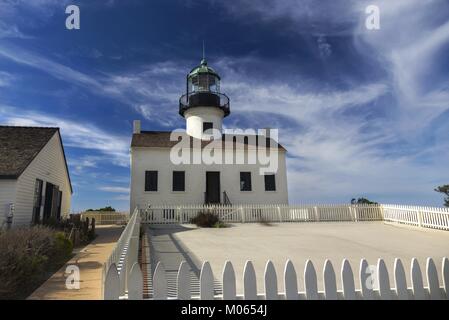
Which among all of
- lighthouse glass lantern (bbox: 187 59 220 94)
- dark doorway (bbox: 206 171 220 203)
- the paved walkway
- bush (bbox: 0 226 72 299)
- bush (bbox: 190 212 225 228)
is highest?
lighthouse glass lantern (bbox: 187 59 220 94)

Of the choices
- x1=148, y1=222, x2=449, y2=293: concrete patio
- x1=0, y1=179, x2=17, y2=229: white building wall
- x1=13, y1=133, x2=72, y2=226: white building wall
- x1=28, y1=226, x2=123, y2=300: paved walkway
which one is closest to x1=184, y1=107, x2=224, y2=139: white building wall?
x1=13, y1=133, x2=72, y2=226: white building wall

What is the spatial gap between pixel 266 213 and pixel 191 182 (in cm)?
578

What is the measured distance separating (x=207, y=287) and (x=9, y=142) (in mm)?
13335

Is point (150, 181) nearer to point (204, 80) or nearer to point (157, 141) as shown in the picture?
point (157, 141)

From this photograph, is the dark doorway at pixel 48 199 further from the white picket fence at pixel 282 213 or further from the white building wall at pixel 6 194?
the white picket fence at pixel 282 213

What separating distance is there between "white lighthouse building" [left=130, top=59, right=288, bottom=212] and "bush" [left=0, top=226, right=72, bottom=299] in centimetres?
1167

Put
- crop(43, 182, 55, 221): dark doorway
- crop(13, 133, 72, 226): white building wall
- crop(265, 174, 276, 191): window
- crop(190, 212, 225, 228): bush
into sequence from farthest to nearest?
crop(265, 174, 276, 191): window, crop(190, 212, 225, 228): bush, crop(43, 182, 55, 221): dark doorway, crop(13, 133, 72, 226): white building wall

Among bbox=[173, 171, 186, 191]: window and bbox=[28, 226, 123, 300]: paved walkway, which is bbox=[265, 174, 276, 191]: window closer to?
bbox=[173, 171, 186, 191]: window

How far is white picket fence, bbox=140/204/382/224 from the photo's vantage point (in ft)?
60.3

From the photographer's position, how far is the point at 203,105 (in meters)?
24.7

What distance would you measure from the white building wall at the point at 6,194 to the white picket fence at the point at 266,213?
8.24 meters

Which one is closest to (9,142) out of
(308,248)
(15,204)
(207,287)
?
(15,204)

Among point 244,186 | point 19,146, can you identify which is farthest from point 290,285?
point 244,186

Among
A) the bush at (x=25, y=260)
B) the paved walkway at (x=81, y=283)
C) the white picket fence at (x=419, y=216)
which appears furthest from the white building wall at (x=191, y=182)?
the bush at (x=25, y=260)
